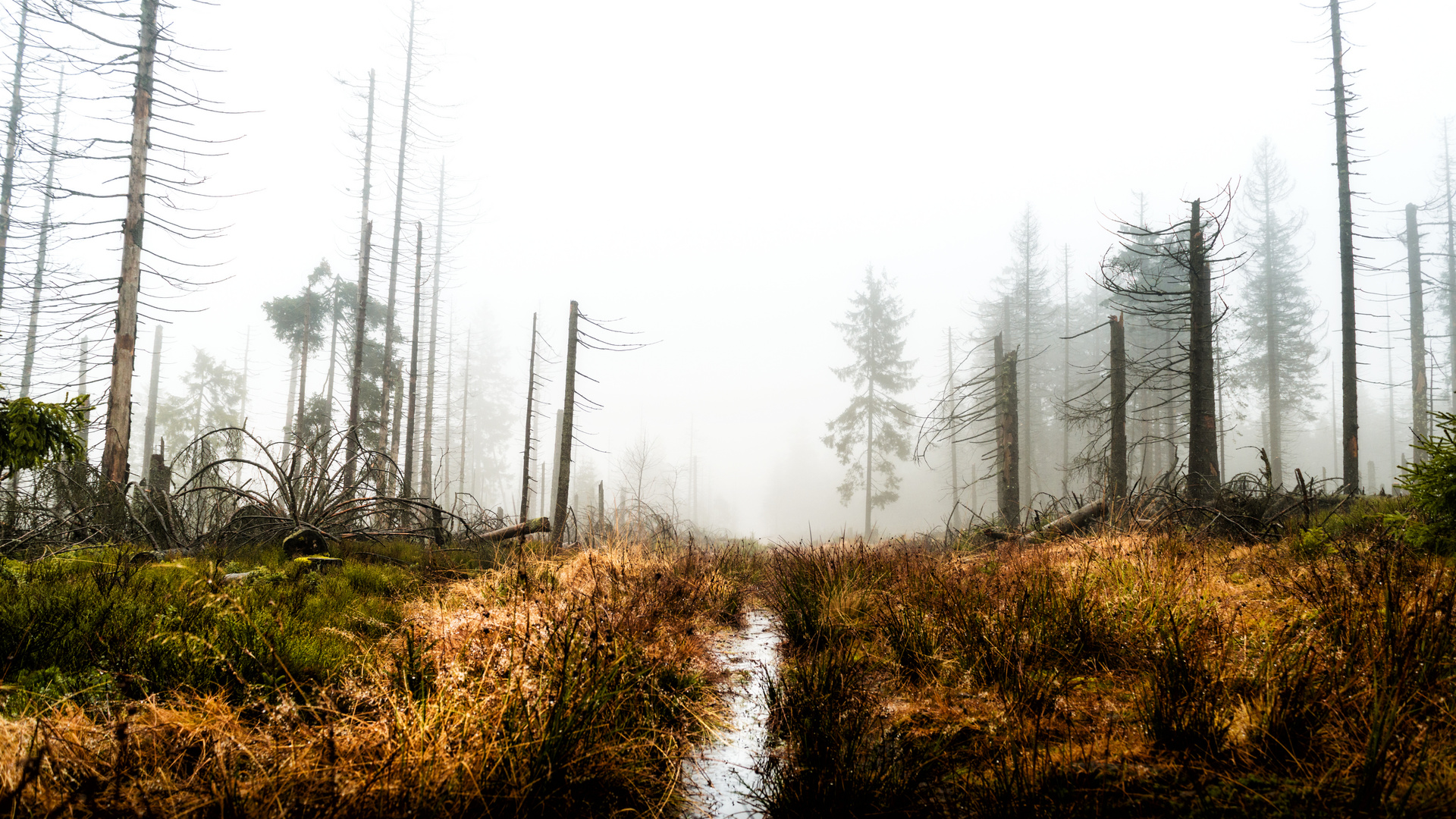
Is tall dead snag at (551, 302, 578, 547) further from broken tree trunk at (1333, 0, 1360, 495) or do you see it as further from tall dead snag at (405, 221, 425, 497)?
broken tree trunk at (1333, 0, 1360, 495)

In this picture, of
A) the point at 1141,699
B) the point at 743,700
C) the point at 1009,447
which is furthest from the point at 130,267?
the point at 1009,447

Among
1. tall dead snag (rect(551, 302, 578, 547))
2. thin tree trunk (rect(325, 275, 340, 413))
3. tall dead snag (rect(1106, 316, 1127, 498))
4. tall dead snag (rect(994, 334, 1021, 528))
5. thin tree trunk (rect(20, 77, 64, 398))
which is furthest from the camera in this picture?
thin tree trunk (rect(325, 275, 340, 413))

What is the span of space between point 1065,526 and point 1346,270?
10263 mm

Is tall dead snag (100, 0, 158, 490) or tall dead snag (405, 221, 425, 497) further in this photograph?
tall dead snag (405, 221, 425, 497)

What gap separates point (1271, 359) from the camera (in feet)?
86.7

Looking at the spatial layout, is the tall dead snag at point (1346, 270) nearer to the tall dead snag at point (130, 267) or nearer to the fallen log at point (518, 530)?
the fallen log at point (518, 530)

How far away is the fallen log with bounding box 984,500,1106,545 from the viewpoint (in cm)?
862

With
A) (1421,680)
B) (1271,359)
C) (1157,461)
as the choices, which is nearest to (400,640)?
(1421,680)

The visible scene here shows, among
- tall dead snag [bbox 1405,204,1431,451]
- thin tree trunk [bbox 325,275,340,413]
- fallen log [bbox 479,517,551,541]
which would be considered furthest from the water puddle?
tall dead snag [bbox 1405,204,1431,451]

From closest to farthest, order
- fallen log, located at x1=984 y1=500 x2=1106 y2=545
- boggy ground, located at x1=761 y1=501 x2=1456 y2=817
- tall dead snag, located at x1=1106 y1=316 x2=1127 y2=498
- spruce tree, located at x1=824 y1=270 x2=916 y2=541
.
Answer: boggy ground, located at x1=761 y1=501 x2=1456 y2=817
fallen log, located at x1=984 y1=500 x2=1106 y2=545
tall dead snag, located at x1=1106 y1=316 x2=1127 y2=498
spruce tree, located at x1=824 y1=270 x2=916 y2=541

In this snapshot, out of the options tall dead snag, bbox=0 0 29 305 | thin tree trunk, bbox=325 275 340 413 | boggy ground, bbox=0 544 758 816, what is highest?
tall dead snag, bbox=0 0 29 305

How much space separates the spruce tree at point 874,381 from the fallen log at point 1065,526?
20564 millimetres

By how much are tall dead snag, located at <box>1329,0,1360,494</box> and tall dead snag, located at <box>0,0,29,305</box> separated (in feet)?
114

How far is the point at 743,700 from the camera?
142 inches
